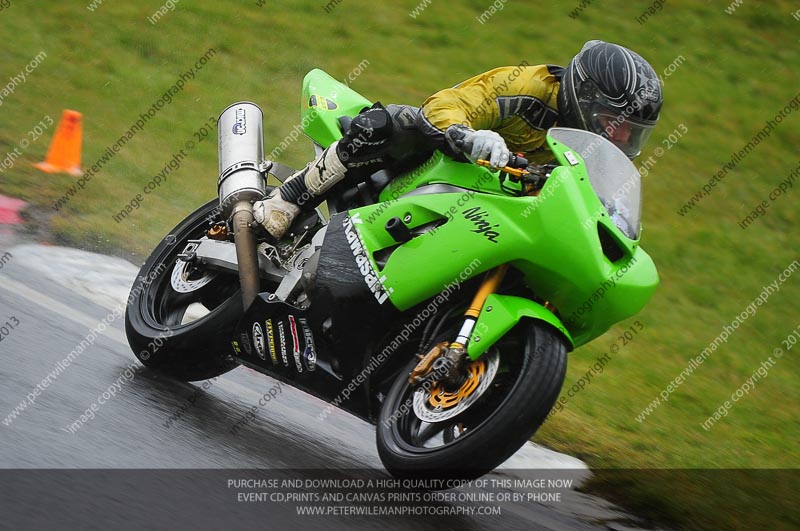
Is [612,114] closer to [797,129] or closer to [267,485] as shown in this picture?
[267,485]

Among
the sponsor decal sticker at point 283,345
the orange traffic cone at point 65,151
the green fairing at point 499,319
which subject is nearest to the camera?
the green fairing at point 499,319

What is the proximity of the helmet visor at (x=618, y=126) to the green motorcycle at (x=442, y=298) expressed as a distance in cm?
14

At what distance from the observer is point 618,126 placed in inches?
164

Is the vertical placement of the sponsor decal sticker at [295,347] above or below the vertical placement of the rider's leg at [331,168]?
below

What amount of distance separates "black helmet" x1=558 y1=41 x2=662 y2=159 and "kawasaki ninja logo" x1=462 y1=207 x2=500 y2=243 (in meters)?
0.65

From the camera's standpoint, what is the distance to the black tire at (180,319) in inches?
189

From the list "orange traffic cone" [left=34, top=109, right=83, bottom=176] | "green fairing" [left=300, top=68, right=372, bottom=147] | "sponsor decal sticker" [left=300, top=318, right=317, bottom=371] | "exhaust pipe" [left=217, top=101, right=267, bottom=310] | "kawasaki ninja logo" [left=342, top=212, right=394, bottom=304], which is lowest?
"orange traffic cone" [left=34, top=109, right=83, bottom=176]

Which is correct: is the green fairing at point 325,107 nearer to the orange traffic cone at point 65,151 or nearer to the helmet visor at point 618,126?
the helmet visor at point 618,126

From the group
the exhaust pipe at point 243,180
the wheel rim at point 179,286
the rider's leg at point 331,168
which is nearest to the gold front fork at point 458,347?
the rider's leg at point 331,168

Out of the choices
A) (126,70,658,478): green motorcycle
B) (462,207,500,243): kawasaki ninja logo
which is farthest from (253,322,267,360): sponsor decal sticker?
(462,207,500,243): kawasaki ninja logo

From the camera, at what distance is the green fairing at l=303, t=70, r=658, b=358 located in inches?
148

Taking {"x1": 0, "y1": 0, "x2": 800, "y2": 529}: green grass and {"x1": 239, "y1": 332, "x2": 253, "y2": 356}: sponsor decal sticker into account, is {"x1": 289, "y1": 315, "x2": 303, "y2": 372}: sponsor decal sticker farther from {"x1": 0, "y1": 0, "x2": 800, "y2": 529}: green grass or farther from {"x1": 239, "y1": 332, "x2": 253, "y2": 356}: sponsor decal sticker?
{"x1": 0, "y1": 0, "x2": 800, "y2": 529}: green grass

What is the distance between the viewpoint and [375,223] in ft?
14.1

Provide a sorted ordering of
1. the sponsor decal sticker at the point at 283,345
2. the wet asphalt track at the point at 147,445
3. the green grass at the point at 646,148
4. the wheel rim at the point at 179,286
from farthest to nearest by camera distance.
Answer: the green grass at the point at 646,148 < the wheel rim at the point at 179,286 < the sponsor decal sticker at the point at 283,345 < the wet asphalt track at the point at 147,445
